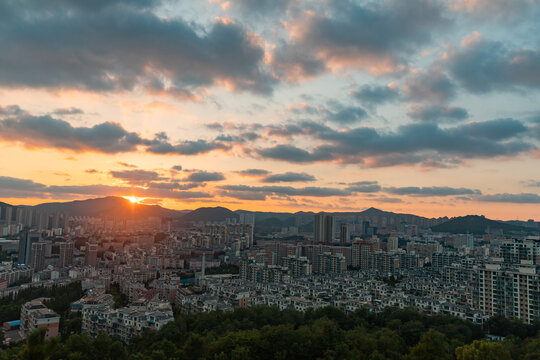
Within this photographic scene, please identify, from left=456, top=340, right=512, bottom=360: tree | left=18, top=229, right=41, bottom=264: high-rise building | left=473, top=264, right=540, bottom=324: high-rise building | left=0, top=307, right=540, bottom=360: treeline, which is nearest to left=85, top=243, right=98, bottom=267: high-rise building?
left=18, top=229, right=41, bottom=264: high-rise building

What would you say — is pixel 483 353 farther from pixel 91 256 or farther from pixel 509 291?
pixel 91 256

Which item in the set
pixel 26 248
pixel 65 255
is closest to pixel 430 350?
pixel 65 255

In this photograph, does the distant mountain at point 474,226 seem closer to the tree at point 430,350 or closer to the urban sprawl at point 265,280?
the urban sprawl at point 265,280

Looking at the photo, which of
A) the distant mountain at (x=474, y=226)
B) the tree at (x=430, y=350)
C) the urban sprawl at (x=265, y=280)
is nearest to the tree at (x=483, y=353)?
the tree at (x=430, y=350)

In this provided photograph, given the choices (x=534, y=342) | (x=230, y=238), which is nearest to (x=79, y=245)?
(x=230, y=238)

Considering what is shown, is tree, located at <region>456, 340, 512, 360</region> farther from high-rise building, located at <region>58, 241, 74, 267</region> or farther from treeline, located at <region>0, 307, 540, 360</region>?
high-rise building, located at <region>58, 241, 74, 267</region>

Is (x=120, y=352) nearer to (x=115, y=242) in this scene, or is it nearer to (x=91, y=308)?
(x=91, y=308)

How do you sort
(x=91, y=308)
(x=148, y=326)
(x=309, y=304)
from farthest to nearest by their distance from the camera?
(x=309, y=304) < (x=91, y=308) < (x=148, y=326)
